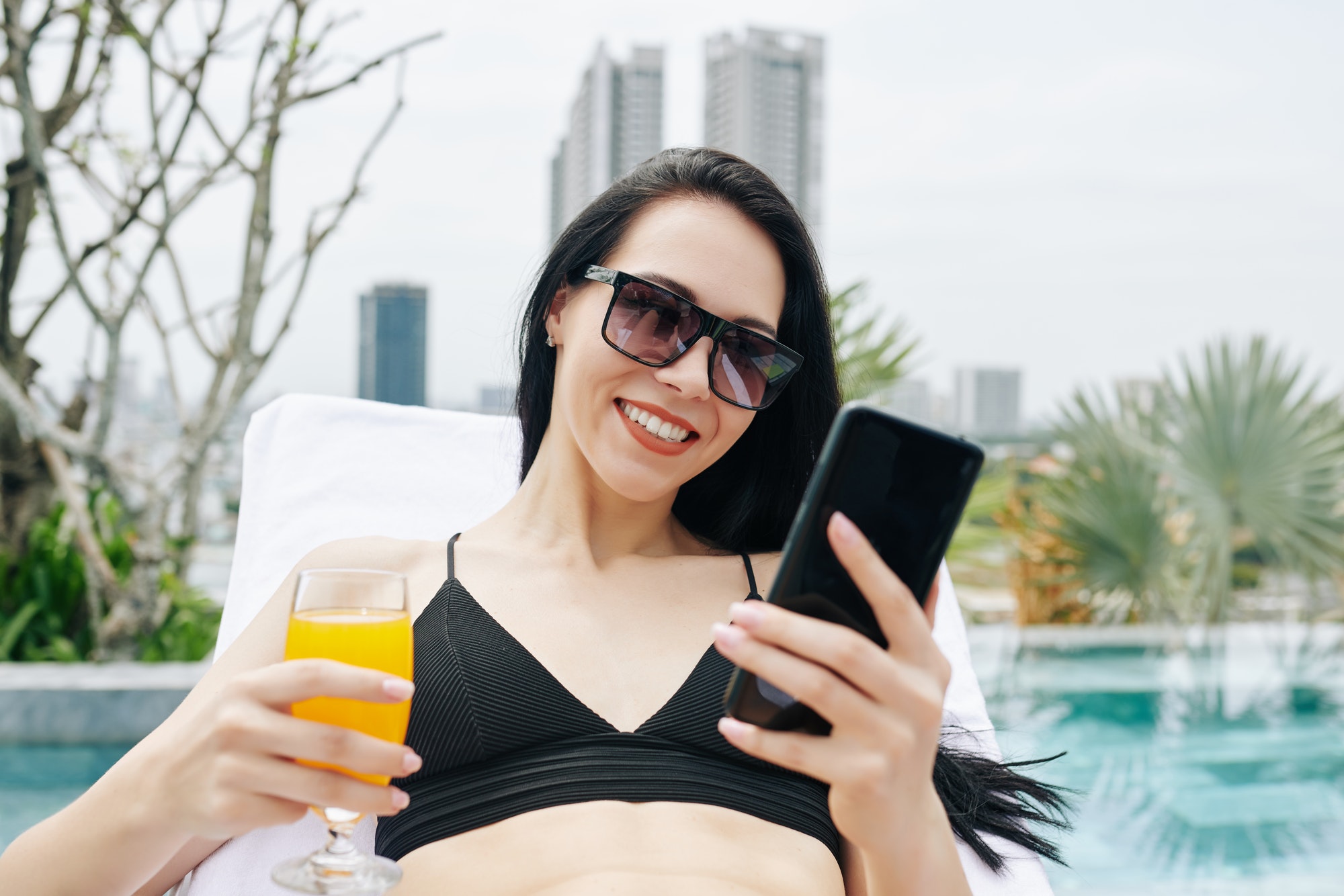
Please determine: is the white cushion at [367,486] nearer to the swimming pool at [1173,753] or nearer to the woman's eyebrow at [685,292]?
the woman's eyebrow at [685,292]

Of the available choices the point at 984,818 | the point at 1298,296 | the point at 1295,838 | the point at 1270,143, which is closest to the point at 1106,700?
the point at 1295,838

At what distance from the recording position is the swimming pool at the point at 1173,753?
407 centimetres

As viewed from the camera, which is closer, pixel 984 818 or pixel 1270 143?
pixel 984 818

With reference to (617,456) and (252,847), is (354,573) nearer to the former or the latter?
(617,456)

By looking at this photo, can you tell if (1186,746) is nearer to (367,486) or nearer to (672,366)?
(367,486)

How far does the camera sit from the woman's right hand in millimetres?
951

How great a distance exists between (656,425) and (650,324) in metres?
0.19

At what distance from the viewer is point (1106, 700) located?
250 inches

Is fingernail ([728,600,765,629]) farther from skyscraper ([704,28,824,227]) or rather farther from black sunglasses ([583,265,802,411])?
skyscraper ([704,28,824,227])

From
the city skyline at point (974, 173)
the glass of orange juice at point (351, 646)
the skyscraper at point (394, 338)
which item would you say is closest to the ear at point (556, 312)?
the glass of orange juice at point (351, 646)

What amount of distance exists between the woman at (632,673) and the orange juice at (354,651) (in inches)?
5.2

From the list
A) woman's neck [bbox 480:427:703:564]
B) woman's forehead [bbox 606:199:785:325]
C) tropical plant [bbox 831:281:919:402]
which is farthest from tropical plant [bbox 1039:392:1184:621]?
woman's forehead [bbox 606:199:785:325]

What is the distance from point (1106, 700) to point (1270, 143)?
10583 millimetres

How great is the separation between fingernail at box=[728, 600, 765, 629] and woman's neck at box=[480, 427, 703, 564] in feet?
3.62
